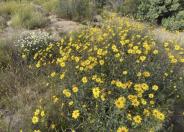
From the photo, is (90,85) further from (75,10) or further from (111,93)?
(75,10)

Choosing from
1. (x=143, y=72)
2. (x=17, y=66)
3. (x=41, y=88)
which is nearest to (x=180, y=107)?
(x=143, y=72)

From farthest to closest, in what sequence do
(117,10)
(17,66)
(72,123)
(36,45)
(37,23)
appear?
(117,10), (37,23), (36,45), (17,66), (72,123)

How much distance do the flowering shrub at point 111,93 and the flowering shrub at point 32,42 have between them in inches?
48.5

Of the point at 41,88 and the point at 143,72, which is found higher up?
the point at 143,72

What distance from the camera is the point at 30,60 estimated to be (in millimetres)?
5652

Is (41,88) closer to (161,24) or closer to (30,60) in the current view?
(30,60)

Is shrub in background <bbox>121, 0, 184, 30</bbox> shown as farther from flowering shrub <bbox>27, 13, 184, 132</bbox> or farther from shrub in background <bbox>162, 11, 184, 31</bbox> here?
flowering shrub <bbox>27, 13, 184, 132</bbox>

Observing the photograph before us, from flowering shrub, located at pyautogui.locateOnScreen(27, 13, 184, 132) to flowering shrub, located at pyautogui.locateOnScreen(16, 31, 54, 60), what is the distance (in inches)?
48.5

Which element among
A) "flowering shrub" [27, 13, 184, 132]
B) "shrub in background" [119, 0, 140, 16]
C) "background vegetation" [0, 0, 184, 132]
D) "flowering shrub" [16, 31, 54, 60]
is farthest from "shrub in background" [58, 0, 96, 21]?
"flowering shrub" [27, 13, 184, 132]

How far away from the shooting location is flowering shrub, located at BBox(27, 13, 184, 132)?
344cm

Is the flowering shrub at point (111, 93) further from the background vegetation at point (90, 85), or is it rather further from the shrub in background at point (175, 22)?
the shrub in background at point (175, 22)

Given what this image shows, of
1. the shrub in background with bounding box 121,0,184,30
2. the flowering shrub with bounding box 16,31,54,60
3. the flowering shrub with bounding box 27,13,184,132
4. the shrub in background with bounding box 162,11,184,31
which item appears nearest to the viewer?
the flowering shrub with bounding box 27,13,184,132

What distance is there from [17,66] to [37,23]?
2.82 metres

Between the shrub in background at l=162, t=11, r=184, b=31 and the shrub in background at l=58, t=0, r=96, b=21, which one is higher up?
the shrub in background at l=58, t=0, r=96, b=21
